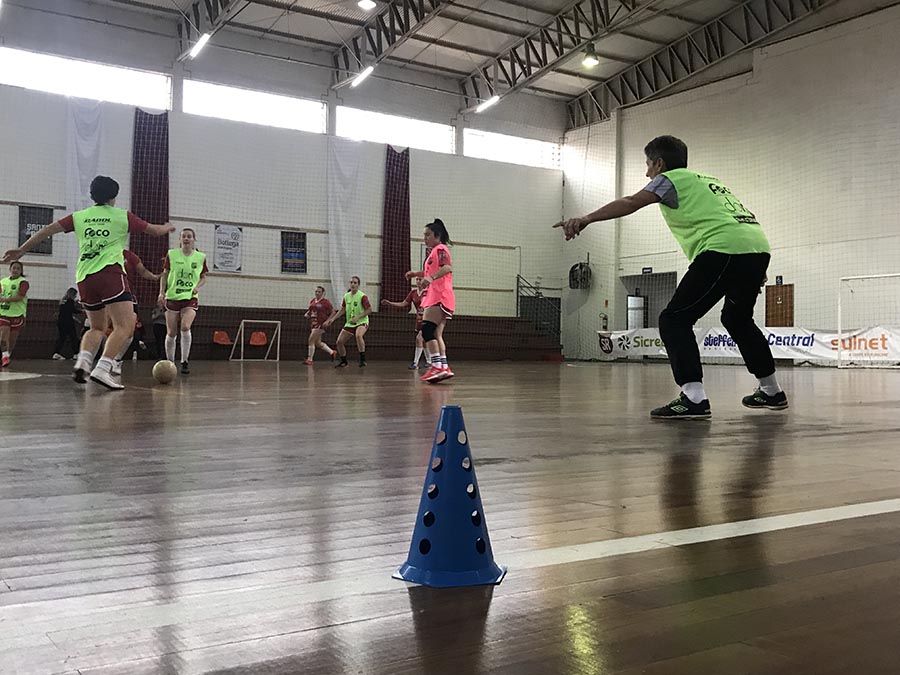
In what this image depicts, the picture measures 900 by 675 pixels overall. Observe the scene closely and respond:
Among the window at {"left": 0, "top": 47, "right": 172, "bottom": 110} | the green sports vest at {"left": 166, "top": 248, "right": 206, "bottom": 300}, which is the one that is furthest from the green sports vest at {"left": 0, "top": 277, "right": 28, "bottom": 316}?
the window at {"left": 0, "top": 47, "right": 172, "bottom": 110}

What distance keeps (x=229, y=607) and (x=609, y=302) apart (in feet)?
80.5

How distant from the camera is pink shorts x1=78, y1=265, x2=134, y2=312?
22.6 ft

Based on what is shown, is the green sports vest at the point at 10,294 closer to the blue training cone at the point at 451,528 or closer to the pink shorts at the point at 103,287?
the pink shorts at the point at 103,287

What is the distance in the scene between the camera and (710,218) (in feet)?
16.4

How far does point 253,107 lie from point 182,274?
12.9m

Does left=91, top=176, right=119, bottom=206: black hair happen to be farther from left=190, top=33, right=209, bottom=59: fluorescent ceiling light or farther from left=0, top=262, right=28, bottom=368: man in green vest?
left=190, top=33, right=209, bottom=59: fluorescent ceiling light

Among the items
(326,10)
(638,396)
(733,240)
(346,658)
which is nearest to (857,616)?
(346,658)

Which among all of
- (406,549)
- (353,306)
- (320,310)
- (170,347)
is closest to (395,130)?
(320,310)

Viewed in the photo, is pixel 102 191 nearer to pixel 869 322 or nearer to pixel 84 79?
pixel 84 79

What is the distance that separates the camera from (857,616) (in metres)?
1.28

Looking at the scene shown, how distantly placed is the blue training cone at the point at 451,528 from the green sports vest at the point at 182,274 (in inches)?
357

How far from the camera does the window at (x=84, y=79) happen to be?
62.0 feet

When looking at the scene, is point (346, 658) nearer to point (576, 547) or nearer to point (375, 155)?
point (576, 547)

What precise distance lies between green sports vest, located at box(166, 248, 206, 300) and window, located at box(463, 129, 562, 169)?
15.9 m
